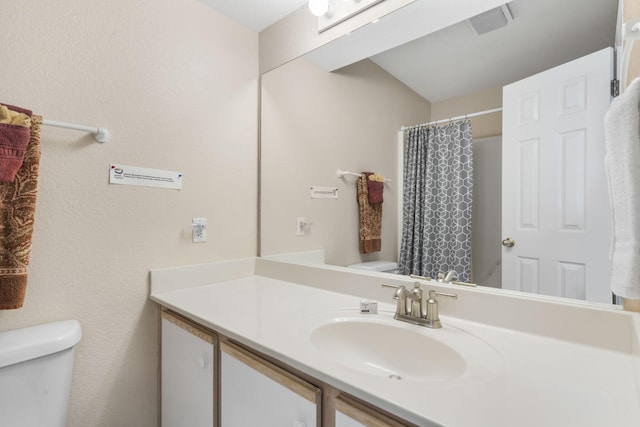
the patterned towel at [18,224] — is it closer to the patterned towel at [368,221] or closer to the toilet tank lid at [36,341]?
the toilet tank lid at [36,341]

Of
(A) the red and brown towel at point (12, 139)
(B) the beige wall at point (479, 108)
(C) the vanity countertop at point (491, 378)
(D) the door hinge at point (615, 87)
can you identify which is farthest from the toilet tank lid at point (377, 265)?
(A) the red and brown towel at point (12, 139)

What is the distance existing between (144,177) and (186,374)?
2.52 ft

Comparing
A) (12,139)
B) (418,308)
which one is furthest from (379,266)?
(12,139)

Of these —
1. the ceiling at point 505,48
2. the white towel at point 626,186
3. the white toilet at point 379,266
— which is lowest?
the white toilet at point 379,266

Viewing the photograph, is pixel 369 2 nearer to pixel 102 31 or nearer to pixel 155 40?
pixel 155 40

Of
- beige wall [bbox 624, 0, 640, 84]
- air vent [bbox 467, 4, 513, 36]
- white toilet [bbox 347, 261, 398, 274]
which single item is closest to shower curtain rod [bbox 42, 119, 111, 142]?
white toilet [bbox 347, 261, 398, 274]

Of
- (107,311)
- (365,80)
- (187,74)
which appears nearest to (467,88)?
(365,80)

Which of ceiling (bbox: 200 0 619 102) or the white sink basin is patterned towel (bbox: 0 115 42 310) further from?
ceiling (bbox: 200 0 619 102)

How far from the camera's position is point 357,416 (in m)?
0.61

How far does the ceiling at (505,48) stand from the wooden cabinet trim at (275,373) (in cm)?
98

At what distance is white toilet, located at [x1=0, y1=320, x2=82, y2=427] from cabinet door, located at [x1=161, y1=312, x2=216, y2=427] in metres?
0.30

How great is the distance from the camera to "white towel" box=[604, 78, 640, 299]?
40 cm

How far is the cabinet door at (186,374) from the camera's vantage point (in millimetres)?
1001

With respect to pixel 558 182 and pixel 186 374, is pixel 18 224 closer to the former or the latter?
pixel 186 374
